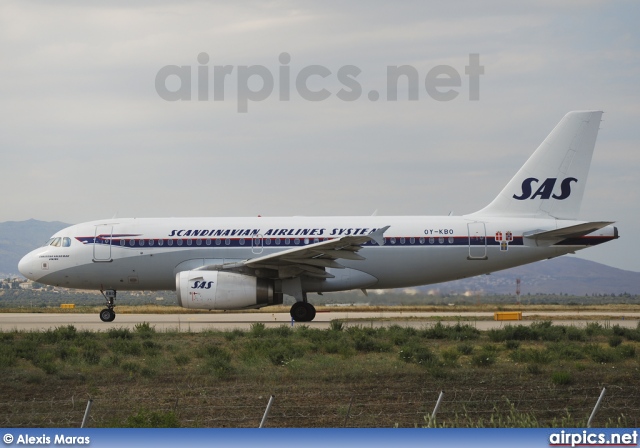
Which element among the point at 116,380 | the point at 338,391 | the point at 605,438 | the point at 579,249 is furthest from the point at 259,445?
the point at 579,249

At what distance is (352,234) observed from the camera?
99.9ft

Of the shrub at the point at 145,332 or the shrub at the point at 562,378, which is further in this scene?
the shrub at the point at 145,332

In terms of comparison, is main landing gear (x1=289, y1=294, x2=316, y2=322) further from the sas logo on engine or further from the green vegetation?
the green vegetation

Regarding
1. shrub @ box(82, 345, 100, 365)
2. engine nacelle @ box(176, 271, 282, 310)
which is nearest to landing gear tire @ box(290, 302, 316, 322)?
engine nacelle @ box(176, 271, 282, 310)

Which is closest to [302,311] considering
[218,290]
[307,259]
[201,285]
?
[307,259]

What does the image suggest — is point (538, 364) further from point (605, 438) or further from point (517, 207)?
point (517, 207)

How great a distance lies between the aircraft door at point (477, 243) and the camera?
99.7 ft

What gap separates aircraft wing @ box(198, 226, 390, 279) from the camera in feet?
90.9

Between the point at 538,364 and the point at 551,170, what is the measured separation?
14315 mm

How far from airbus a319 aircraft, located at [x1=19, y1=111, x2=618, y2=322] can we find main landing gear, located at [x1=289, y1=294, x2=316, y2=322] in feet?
0.12

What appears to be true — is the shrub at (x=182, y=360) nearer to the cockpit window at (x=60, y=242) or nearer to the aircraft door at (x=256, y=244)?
the aircraft door at (x=256, y=244)

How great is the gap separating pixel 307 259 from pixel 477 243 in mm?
5966

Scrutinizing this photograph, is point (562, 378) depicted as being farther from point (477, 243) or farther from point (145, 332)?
point (477, 243)

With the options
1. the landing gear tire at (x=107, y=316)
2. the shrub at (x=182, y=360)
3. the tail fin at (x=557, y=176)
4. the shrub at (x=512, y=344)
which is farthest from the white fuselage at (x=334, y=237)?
the shrub at (x=182, y=360)
